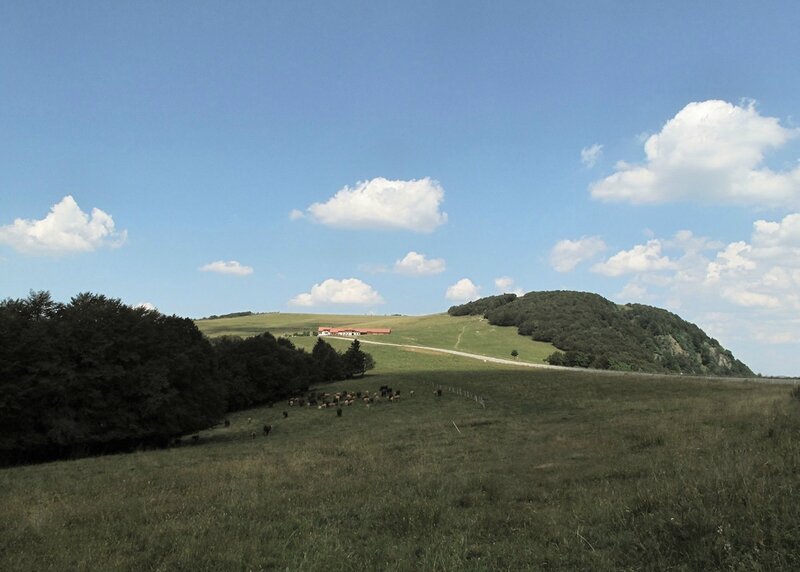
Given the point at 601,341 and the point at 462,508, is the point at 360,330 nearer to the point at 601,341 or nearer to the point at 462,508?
the point at 601,341

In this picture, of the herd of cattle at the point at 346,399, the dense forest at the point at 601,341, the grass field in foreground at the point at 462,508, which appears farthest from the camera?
the dense forest at the point at 601,341

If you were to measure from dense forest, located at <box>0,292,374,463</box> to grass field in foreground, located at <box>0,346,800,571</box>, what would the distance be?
15.3 metres

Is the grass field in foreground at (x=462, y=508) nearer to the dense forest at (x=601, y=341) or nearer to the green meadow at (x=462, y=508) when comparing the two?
the green meadow at (x=462, y=508)

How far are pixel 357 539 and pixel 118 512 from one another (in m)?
7.05

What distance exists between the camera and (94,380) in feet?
132

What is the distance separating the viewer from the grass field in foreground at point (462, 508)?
7609 mm

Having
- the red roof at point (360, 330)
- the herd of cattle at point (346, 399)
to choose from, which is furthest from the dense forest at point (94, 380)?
the red roof at point (360, 330)

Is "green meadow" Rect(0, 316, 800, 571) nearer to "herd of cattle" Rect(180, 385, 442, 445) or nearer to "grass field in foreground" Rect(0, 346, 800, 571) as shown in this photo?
"grass field in foreground" Rect(0, 346, 800, 571)

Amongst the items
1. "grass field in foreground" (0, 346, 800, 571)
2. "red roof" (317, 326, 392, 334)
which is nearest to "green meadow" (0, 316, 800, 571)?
"grass field in foreground" (0, 346, 800, 571)

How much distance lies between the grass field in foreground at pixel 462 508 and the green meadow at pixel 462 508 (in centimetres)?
5

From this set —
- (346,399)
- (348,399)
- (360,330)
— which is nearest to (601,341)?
(360,330)

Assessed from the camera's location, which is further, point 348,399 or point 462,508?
point 348,399

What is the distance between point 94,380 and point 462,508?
1539 inches

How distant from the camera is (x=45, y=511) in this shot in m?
12.8
